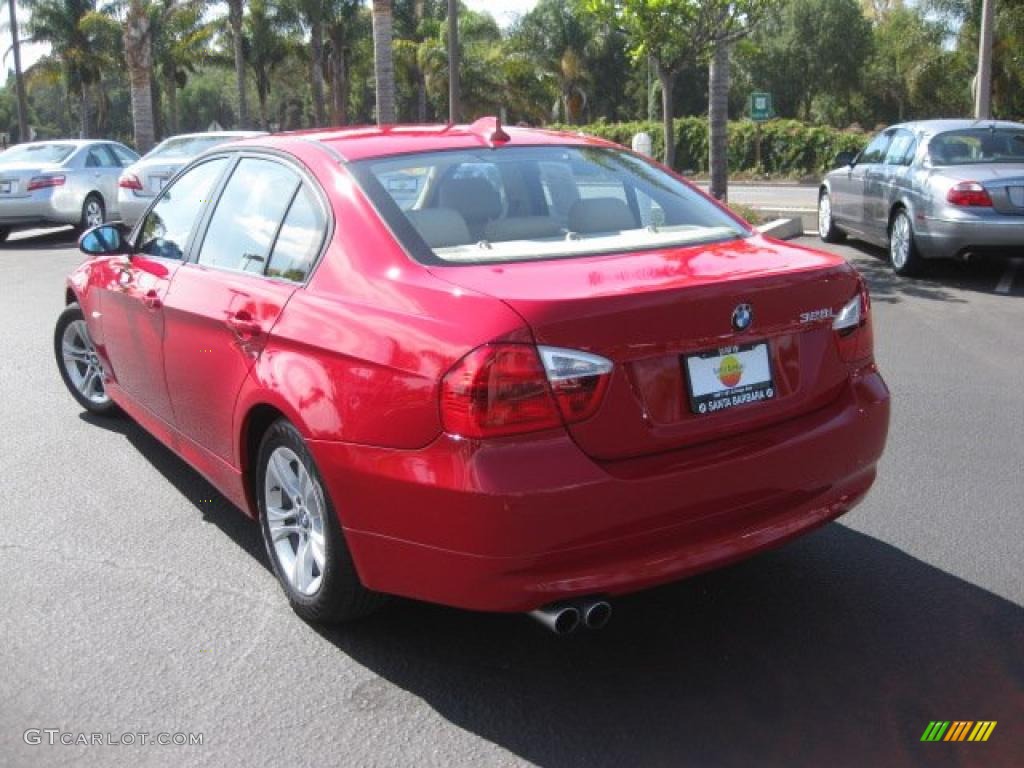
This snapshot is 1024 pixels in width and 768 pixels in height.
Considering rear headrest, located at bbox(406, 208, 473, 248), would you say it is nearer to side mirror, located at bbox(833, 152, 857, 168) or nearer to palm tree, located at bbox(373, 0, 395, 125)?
side mirror, located at bbox(833, 152, 857, 168)

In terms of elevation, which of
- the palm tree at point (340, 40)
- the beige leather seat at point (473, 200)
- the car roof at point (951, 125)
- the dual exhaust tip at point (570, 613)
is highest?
the palm tree at point (340, 40)

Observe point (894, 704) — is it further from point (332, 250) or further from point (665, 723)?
point (332, 250)

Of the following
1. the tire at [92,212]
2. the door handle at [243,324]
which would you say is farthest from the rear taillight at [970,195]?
the tire at [92,212]

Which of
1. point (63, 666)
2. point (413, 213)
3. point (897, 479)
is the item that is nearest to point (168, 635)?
point (63, 666)

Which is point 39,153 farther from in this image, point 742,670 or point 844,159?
point 742,670

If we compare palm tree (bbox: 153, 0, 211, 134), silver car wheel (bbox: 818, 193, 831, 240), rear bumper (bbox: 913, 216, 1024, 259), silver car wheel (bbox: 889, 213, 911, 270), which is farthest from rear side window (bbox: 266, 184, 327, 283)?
palm tree (bbox: 153, 0, 211, 134)

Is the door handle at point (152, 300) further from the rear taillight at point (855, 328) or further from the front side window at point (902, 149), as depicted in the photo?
the front side window at point (902, 149)

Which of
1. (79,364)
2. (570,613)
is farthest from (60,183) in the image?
(570,613)

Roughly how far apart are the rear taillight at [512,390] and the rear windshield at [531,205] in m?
0.56

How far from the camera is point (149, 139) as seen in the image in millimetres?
29094

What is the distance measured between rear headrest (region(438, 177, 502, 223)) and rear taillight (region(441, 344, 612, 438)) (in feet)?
3.27

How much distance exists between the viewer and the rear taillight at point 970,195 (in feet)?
32.3

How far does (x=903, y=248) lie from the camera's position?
10.8 meters

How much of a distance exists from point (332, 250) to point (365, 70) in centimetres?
4975
